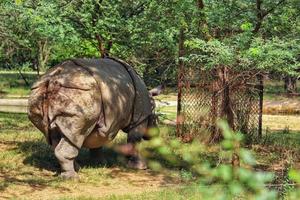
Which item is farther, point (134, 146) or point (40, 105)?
point (134, 146)

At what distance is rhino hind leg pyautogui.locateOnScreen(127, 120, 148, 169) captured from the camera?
10.0 meters

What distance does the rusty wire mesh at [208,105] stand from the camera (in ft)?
38.2

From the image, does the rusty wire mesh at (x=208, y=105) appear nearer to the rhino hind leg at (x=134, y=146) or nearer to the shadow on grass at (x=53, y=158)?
the rhino hind leg at (x=134, y=146)

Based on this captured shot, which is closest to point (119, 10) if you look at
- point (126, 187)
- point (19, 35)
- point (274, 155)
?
point (19, 35)

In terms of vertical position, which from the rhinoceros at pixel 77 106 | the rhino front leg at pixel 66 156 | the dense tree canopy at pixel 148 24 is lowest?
the rhino front leg at pixel 66 156

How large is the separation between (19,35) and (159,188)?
9.23 m

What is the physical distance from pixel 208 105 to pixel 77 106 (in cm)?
471

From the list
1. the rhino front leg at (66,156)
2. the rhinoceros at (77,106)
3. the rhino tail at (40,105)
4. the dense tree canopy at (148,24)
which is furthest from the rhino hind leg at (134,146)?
the rhino tail at (40,105)

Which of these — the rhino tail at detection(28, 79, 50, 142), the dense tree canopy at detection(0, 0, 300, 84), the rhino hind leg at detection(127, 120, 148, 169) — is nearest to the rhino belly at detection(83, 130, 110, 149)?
the rhino tail at detection(28, 79, 50, 142)

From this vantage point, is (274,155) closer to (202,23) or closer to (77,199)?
(202,23)

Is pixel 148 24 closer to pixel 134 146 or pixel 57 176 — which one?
pixel 134 146

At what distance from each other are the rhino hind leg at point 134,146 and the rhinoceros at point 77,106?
1.34 ft

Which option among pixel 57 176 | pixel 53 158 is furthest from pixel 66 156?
pixel 53 158

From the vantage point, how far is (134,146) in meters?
10.1
